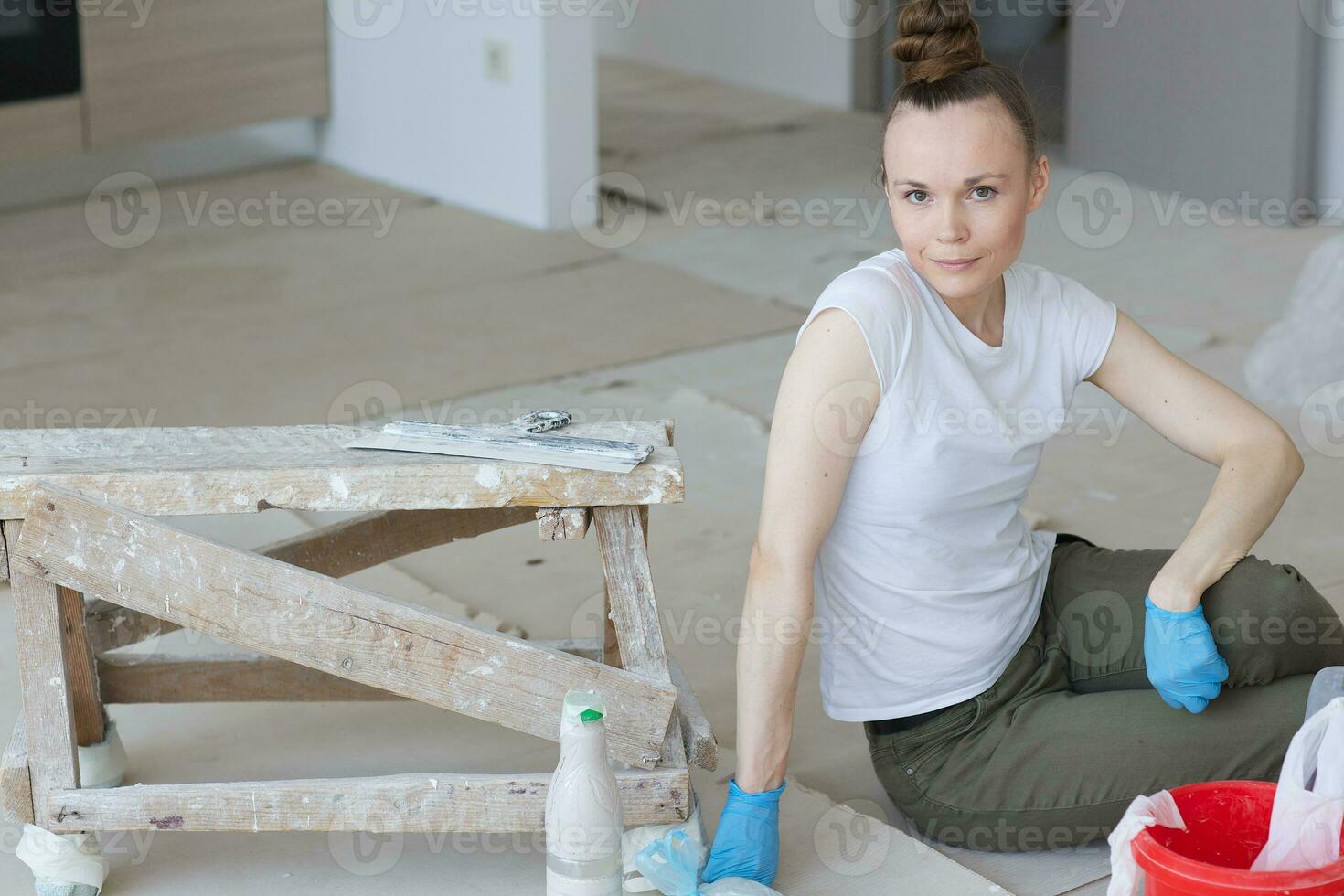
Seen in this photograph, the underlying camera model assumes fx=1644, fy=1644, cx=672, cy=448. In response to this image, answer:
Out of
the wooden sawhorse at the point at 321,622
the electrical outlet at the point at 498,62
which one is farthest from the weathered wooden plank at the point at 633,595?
the electrical outlet at the point at 498,62

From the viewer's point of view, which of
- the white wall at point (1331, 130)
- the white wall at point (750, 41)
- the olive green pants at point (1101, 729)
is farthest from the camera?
the white wall at point (750, 41)

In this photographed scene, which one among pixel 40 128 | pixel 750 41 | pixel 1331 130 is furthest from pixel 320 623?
pixel 750 41

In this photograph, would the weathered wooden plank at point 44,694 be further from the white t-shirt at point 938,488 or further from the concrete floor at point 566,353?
the white t-shirt at point 938,488

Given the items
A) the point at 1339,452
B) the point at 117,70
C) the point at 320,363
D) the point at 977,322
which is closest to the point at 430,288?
the point at 320,363

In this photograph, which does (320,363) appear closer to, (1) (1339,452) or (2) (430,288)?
(2) (430,288)

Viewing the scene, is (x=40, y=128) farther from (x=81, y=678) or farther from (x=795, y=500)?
(x=795, y=500)

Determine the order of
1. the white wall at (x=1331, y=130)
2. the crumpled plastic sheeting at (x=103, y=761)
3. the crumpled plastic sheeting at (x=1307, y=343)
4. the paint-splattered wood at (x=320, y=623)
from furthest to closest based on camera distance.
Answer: the white wall at (x=1331, y=130) < the crumpled plastic sheeting at (x=1307, y=343) < the crumpled plastic sheeting at (x=103, y=761) < the paint-splattered wood at (x=320, y=623)

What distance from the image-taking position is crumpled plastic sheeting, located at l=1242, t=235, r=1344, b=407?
3.23 metres

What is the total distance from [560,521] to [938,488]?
0.38m

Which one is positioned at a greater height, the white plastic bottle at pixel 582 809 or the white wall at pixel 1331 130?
the white wall at pixel 1331 130

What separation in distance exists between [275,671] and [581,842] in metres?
0.59

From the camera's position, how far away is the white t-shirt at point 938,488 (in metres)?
1.62

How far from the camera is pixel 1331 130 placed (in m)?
4.32

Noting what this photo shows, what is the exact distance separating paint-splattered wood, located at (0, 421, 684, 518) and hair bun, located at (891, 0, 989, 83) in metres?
0.46
